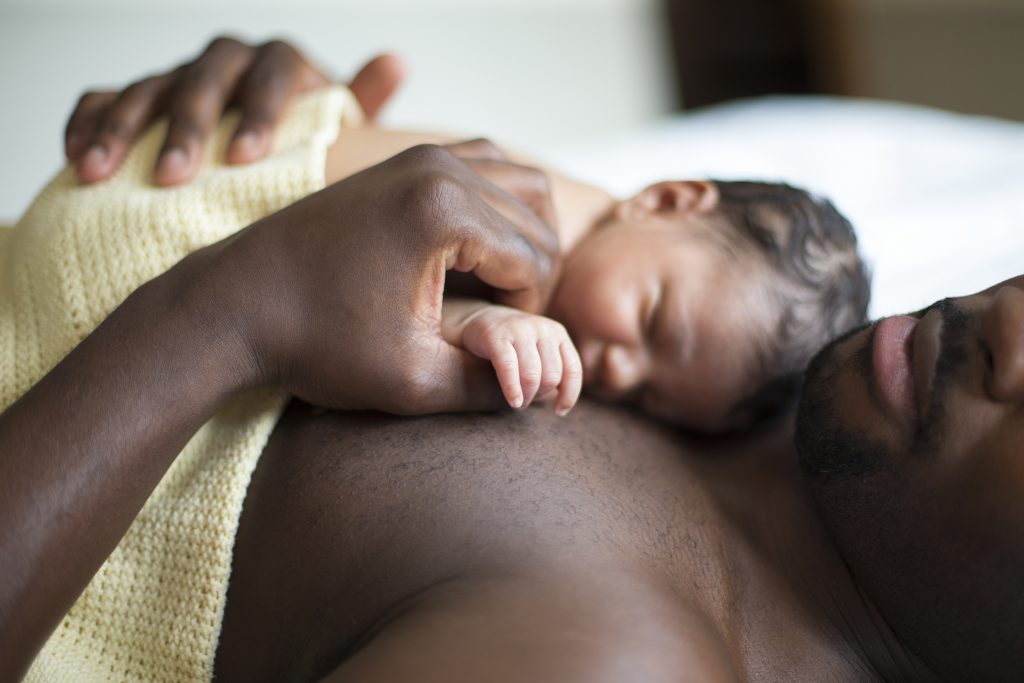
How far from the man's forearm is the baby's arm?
0.73 feet

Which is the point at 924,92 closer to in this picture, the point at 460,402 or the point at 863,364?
the point at 863,364

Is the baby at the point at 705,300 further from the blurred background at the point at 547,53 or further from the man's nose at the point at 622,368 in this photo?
the blurred background at the point at 547,53

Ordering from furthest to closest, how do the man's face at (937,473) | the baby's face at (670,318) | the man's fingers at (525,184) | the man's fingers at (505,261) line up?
the baby's face at (670,318) < the man's fingers at (525,184) < the man's fingers at (505,261) < the man's face at (937,473)

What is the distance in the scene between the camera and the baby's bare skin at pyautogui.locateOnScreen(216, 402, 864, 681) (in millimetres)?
750

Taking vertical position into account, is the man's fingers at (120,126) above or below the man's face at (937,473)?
above

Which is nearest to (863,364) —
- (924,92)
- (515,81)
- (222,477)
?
(222,477)

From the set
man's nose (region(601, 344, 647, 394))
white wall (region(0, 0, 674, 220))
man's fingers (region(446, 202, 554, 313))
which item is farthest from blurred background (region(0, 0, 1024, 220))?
man's fingers (region(446, 202, 554, 313))

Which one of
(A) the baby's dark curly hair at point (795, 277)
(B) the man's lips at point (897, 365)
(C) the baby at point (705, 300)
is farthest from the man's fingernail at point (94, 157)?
(B) the man's lips at point (897, 365)

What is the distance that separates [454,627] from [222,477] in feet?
1.12

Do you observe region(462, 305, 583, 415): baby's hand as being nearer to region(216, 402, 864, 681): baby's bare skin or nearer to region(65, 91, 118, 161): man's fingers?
region(216, 402, 864, 681): baby's bare skin

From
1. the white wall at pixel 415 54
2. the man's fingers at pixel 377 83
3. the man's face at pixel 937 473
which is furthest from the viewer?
the white wall at pixel 415 54

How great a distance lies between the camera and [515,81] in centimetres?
355

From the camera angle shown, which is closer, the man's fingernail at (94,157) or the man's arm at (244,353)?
the man's arm at (244,353)

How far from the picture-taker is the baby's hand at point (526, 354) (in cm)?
93
